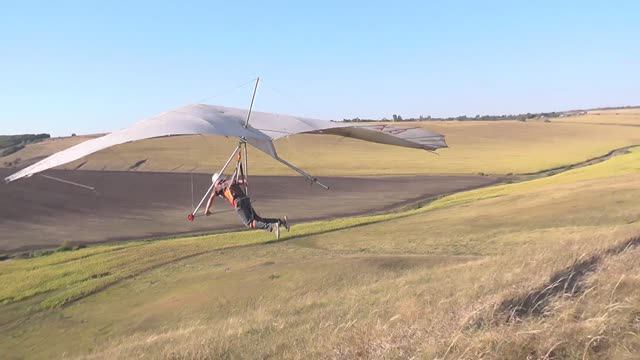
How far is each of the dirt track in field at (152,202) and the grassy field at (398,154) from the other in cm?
504

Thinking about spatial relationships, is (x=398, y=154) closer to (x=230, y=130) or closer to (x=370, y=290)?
(x=370, y=290)

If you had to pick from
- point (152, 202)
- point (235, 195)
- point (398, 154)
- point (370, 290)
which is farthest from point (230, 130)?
point (398, 154)

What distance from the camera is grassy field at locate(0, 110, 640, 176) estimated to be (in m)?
76.4

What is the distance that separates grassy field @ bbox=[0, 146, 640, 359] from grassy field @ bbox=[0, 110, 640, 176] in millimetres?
34829

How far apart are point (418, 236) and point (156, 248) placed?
1274 centimetres

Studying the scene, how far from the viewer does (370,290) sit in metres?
12.6

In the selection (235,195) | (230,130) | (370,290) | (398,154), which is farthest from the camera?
(398,154)

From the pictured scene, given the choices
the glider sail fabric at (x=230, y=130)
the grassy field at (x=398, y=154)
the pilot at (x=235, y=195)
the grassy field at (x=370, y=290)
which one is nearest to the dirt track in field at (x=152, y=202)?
the grassy field at (x=398, y=154)

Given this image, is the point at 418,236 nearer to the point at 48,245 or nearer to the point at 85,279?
the point at 85,279

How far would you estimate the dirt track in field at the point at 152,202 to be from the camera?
4095 centimetres

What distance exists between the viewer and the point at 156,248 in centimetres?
2855

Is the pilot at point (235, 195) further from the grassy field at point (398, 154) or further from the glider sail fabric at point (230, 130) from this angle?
the grassy field at point (398, 154)

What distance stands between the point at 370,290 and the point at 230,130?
5845 mm

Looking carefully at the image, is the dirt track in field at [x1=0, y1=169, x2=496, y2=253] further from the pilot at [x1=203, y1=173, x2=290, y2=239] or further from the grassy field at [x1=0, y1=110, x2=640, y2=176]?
the pilot at [x1=203, y1=173, x2=290, y2=239]
